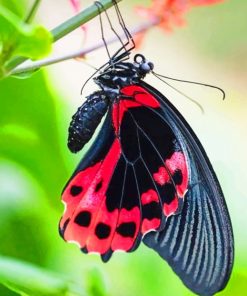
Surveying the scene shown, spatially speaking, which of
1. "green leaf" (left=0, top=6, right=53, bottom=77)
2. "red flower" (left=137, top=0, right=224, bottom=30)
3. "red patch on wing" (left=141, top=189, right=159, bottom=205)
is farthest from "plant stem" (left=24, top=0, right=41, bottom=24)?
"red patch on wing" (left=141, top=189, right=159, bottom=205)

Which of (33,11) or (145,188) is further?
(145,188)

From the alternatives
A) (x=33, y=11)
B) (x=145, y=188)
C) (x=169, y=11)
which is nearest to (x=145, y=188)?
(x=145, y=188)

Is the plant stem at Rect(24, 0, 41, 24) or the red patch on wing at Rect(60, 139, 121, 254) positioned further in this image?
the red patch on wing at Rect(60, 139, 121, 254)

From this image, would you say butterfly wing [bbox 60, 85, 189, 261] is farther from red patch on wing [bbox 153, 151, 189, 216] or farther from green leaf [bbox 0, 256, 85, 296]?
green leaf [bbox 0, 256, 85, 296]

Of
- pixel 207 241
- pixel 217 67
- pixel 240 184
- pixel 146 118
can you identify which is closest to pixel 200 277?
pixel 207 241

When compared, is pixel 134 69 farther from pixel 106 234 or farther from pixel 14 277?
pixel 14 277

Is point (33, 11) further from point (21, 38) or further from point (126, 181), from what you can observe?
point (126, 181)
